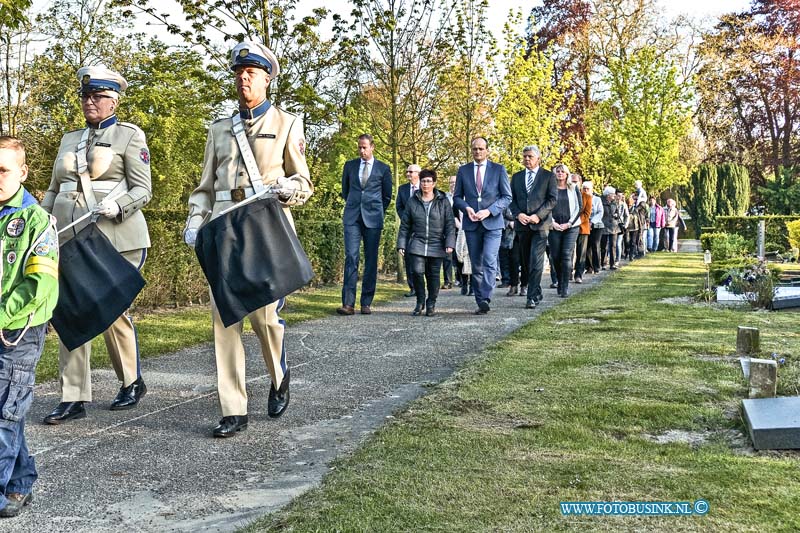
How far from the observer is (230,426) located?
4.97 m

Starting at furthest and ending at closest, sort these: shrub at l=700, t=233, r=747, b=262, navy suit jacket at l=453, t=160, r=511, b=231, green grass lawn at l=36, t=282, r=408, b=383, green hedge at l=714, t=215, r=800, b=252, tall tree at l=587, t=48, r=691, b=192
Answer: tall tree at l=587, t=48, r=691, b=192 → green hedge at l=714, t=215, r=800, b=252 → shrub at l=700, t=233, r=747, b=262 → navy suit jacket at l=453, t=160, r=511, b=231 → green grass lawn at l=36, t=282, r=408, b=383

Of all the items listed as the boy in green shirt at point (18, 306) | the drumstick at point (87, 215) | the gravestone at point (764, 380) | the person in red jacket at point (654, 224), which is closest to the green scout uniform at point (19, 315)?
the boy in green shirt at point (18, 306)

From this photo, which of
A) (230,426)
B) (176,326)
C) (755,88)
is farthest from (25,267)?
(755,88)

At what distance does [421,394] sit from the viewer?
5.95 meters

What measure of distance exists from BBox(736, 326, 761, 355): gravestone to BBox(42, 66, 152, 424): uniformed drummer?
4785 millimetres

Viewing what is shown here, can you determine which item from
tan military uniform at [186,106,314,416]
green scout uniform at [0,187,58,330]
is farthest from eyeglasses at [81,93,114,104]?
green scout uniform at [0,187,58,330]

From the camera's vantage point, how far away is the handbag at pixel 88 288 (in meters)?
5.16

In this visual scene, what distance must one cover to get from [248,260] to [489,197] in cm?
669

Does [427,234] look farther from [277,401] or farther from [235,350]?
[235,350]

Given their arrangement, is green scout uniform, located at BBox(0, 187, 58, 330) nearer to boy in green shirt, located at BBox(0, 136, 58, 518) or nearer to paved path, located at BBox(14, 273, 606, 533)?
boy in green shirt, located at BBox(0, 136, 58, 518)

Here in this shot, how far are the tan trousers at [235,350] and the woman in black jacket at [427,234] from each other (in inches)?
224

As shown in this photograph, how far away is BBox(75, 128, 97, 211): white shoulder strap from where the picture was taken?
17.9 ft

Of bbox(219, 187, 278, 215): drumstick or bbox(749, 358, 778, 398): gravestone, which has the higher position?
bbox(219, 187, 278, 215): drumstick

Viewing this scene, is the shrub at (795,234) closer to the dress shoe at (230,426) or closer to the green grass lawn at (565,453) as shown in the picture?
the green grass lawn at (565,453)
